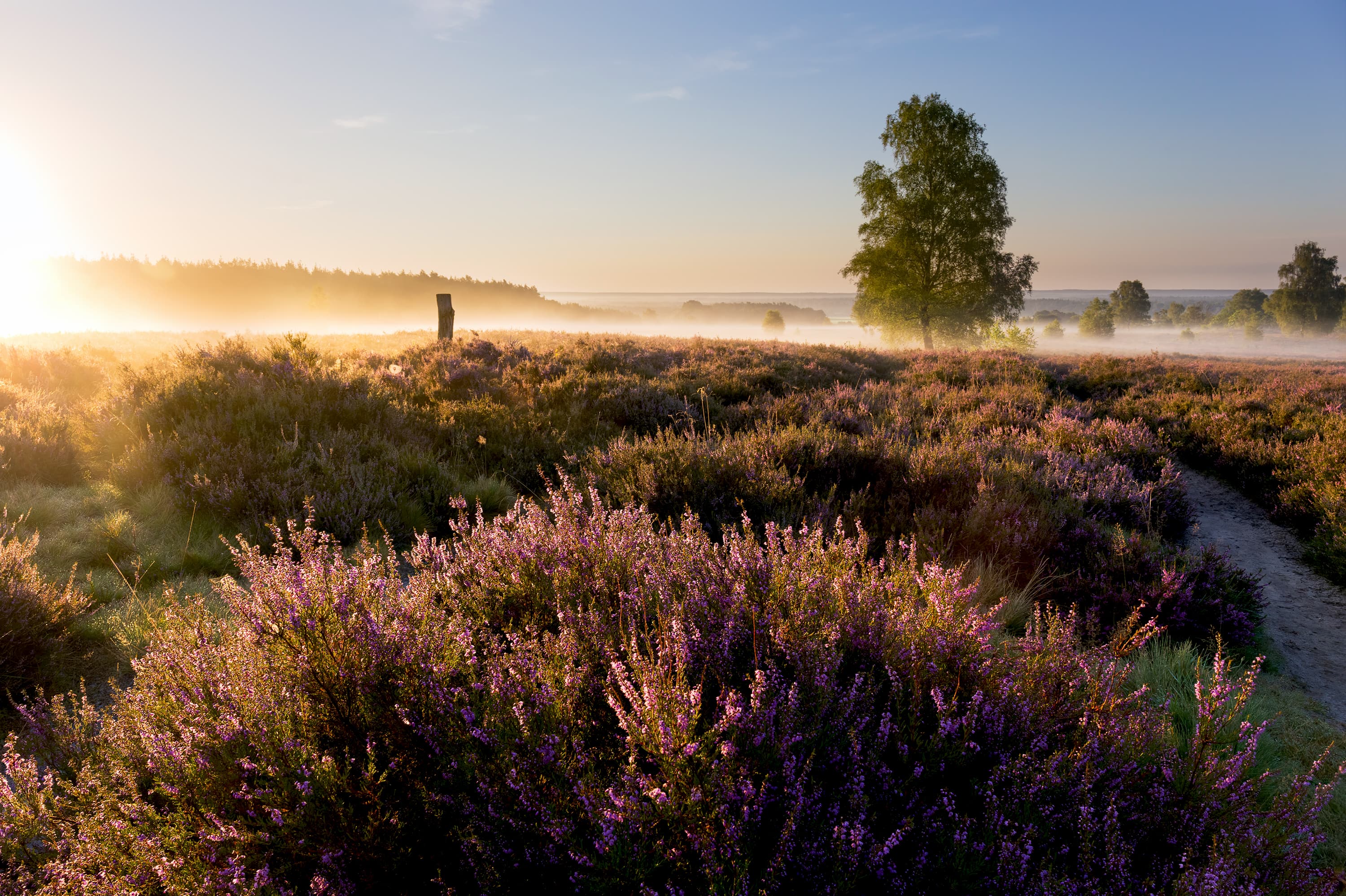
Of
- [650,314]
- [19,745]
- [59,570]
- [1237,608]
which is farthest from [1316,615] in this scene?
[650,314]

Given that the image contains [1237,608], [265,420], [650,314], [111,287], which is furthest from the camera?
[650,314]

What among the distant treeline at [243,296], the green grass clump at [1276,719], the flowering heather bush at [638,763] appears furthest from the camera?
the distant treeline at [243,296]

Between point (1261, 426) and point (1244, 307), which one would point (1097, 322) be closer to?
point (1244, 307)

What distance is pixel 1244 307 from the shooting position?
87688 millimetres

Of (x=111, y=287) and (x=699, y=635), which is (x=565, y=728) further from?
(x=111, y=287)

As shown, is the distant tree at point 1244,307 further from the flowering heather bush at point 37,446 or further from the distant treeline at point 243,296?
the flowering heather bush at point 37,446

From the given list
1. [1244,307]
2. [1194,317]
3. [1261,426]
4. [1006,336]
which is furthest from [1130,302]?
[1261,426]

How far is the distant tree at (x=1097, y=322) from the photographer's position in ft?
282

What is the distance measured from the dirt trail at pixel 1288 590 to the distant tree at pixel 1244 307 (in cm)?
10543

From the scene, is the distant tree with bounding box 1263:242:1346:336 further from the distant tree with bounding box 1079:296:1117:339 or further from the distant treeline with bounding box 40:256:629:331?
the distant treeline with bounding box 40:256:629:331

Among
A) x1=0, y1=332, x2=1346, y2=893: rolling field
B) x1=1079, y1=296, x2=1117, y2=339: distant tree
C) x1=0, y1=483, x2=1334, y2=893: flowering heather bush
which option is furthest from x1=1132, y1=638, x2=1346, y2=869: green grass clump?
x1=1079, y1=296, x2=1117, y2=339: distant tree

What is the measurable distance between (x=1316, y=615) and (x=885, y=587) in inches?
187

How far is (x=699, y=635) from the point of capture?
202 centimetres

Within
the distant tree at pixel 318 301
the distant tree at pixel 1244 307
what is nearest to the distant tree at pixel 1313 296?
the distant tree at pixel 1244 307
